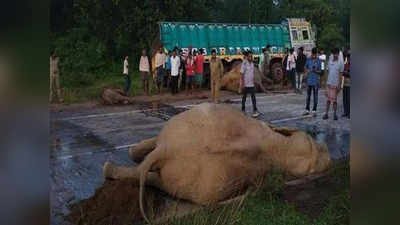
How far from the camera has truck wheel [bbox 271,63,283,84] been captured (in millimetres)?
13805

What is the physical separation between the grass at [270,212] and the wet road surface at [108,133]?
1273 millimetres

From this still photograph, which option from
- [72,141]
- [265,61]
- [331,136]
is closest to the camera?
[72,141]

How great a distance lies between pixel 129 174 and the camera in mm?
5102

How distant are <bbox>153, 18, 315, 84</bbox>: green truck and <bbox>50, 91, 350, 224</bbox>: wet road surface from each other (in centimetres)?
206

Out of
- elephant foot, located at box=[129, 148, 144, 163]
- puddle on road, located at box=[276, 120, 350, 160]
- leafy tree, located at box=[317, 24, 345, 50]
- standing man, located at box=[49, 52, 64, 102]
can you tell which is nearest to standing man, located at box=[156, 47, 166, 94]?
standing man, located at box=[49, 52, 64, 102]

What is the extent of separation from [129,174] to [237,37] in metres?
9.23

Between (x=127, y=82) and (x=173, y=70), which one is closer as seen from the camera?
(x=127, y=82)

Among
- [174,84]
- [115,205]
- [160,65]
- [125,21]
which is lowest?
[115,205]

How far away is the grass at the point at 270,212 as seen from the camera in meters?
4.16

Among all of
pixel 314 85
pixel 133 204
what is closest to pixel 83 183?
pixel 133 204

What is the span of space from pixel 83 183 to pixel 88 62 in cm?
661

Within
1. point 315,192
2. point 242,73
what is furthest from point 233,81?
point 315,192

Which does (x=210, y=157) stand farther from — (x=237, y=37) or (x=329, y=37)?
(x=237, y=37)
